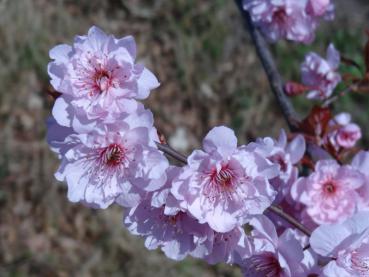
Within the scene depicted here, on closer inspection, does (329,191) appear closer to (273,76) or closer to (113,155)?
(273,76)

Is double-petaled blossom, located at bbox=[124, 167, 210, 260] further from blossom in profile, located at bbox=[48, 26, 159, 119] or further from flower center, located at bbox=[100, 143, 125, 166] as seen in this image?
blossom in profile, located at bbox=[48, 26, 159, 119]

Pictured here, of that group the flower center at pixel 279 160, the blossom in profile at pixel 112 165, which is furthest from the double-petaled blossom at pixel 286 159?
the blossom in profile at pixel 112 165

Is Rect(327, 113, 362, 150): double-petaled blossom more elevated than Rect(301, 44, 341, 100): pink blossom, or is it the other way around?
Rect(301, 44, 341, 100): pink blossom

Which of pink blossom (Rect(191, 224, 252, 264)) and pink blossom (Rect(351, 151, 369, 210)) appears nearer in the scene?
pink blossom (Rect(191, 224, 252, 264))

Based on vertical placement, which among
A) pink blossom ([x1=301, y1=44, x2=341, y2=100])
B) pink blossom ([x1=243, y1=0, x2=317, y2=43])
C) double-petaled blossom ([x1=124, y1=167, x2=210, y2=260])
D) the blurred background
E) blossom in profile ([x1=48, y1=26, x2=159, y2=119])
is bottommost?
the blurred background

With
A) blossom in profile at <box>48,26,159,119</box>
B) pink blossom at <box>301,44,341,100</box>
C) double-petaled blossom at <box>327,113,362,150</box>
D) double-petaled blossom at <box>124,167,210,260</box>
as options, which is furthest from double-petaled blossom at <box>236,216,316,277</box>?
pink blossom at <box>301,44,341,100</box>

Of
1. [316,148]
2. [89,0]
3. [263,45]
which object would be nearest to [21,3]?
[89,0]

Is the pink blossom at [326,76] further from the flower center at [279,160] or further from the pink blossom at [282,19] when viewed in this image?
the flower center at [279,160]

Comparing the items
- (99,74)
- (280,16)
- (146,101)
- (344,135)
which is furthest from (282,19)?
(146,101)
